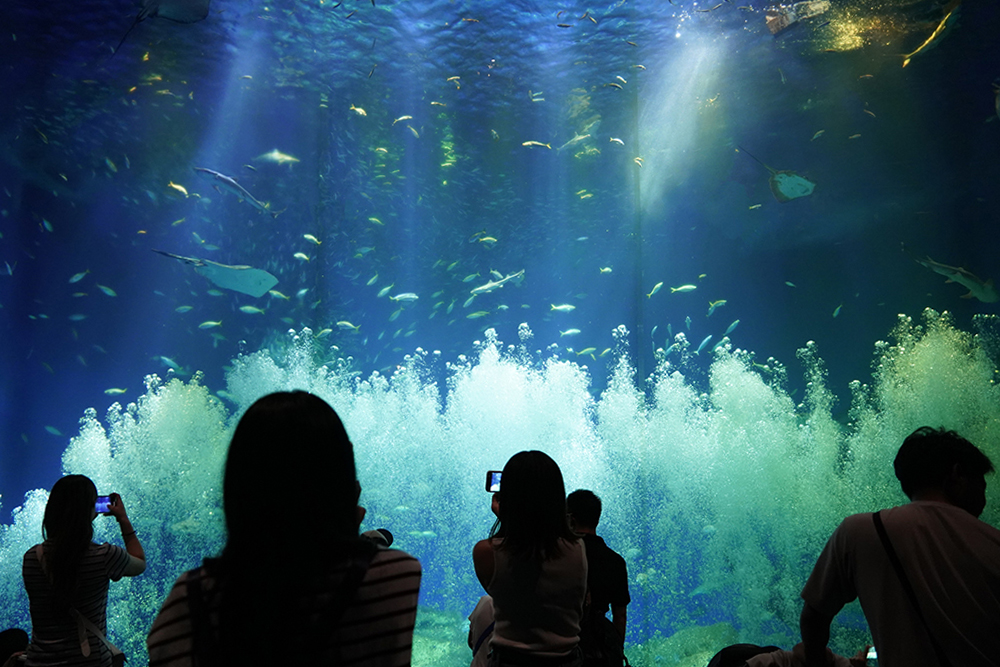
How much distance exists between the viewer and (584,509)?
2684 millimetres

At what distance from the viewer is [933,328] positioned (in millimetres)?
7312

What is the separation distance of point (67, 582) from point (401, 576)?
218 centimetres

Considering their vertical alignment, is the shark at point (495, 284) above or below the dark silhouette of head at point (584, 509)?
below

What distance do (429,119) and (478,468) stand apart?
616 cm

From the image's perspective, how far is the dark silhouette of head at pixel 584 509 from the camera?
8.79 feet

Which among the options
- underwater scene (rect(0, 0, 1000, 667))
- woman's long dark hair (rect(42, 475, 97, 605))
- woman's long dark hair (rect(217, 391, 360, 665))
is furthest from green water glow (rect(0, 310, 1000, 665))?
woman's long dark hair (rect(217, 391, 360, 665))

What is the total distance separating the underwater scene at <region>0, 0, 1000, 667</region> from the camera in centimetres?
738

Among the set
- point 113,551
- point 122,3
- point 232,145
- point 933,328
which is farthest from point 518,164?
point 113,551

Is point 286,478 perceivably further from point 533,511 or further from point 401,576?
point 533,511

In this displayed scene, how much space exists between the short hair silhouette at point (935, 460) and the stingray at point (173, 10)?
887 centimetres

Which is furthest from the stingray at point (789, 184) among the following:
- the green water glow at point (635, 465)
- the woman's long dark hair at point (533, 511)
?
the woman's long dark hair at point (533, 511)

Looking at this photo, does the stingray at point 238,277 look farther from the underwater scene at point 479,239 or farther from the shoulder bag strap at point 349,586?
the shoulder bag strap at point 349,586

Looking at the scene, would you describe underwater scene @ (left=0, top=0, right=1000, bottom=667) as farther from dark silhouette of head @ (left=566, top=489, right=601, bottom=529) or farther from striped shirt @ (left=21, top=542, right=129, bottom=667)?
striped shirt @ (left=21, top=542, right=129, bottom=667)

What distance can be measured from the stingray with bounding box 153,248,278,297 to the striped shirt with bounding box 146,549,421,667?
7.39 metres
